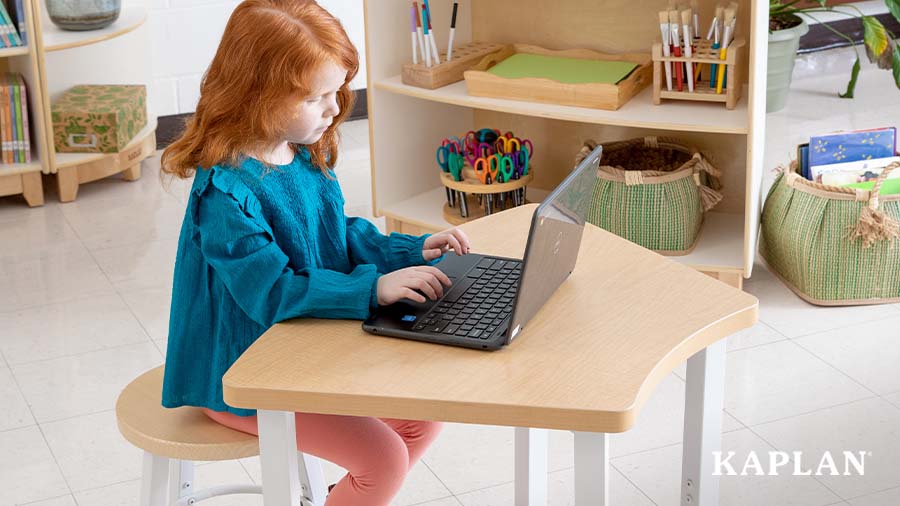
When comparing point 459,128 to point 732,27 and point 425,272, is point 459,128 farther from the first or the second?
point 425,272

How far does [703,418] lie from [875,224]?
1.42 metres

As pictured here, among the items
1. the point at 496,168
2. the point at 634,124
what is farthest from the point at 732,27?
the point at 496,168

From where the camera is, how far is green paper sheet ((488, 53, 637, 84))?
3072mm

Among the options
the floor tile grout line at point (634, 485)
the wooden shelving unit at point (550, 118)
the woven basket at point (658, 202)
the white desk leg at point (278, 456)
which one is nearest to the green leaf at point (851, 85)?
the wooden shelving unit at point (550, 118)

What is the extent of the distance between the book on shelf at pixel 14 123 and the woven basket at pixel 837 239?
2.37m

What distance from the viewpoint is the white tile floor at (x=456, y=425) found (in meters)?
2.32

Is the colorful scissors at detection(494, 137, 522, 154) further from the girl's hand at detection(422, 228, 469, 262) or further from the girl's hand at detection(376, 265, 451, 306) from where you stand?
the girl's hand at detection(376, 265, 451, 306)

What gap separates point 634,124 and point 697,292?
137cm

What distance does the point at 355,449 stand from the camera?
166cm

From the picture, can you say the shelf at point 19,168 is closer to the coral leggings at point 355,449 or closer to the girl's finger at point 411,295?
the coral leggings at point 355,449

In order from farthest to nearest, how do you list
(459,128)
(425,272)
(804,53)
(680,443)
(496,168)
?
(804,53) → (459,128) → (496,168) → (680,443) → (425,272)

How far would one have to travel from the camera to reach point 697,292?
1.60 metres

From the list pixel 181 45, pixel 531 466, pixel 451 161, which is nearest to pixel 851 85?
pixel 451 161

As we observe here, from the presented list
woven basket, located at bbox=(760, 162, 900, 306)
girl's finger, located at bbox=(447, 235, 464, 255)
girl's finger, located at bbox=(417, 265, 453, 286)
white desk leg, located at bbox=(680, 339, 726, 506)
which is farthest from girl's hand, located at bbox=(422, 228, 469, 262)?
woven basket, located at bbox=(760, 162, 900, 306)
